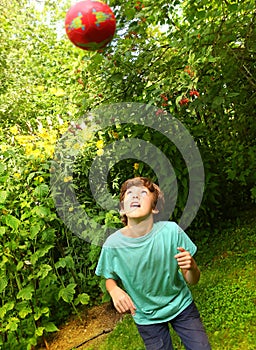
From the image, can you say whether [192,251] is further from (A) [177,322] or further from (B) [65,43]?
(B) [65,43]

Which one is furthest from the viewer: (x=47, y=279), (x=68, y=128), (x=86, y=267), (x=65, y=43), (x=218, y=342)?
(x=65, y=43)

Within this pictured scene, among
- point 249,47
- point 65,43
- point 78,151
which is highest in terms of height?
point 65,43

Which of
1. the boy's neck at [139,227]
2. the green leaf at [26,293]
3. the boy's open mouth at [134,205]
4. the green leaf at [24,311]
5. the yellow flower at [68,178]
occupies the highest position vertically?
the yellow flower at [68,178]

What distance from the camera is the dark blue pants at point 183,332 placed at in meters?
1.58

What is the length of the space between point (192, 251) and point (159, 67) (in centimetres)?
177

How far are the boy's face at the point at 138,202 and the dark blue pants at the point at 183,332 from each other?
0.43 metres

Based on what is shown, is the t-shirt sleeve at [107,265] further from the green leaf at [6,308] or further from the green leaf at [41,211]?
the green leaf at [6,308]

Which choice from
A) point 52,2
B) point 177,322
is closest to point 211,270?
point 177,322

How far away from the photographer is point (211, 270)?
11.8ft

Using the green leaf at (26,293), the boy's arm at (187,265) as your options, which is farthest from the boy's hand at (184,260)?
the green leaf at (26,293)

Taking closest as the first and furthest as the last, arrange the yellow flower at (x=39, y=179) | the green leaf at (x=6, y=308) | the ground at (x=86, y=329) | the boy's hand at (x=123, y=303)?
the boy's hand at (x=123, y=303)
the green leaf at (x=6, y=308)
the yellow flower at (x=39, y=179)
the ground at (x=86, y=329)

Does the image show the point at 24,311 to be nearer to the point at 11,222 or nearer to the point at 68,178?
the point at 11,222

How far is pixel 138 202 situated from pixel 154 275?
297 mm

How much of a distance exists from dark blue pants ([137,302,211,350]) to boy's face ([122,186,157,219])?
0.43 metres
